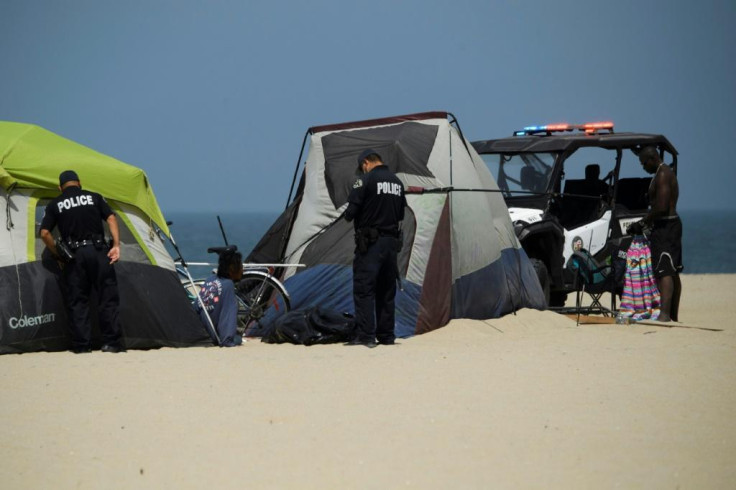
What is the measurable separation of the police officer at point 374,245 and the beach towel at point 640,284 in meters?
3.21

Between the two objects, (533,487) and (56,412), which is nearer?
(533,487)

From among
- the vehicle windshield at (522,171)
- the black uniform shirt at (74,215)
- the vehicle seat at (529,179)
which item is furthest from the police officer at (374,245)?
the vehicle seat at (529,179)

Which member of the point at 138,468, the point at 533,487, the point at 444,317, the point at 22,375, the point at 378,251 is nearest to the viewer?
the point at 533,487

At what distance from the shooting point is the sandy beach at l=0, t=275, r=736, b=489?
6496 millimetres

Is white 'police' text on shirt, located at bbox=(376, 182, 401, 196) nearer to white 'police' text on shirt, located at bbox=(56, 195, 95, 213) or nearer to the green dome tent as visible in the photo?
the green dome tent

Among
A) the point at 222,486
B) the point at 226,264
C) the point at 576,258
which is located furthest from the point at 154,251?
the point at 222,486

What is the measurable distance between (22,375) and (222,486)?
13.6 ft

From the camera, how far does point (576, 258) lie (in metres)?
14.0

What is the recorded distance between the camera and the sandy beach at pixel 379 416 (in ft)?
21.3

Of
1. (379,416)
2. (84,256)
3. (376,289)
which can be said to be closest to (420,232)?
(376,289)

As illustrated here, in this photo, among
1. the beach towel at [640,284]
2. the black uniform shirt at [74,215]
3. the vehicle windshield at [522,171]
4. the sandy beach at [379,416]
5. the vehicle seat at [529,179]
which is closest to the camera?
the sandy beach at [379,416]

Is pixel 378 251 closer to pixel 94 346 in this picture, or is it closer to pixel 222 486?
pixel 94 346

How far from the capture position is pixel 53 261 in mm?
11500

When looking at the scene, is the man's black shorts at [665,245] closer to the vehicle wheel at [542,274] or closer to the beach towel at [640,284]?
the beach towel at [640,284]
